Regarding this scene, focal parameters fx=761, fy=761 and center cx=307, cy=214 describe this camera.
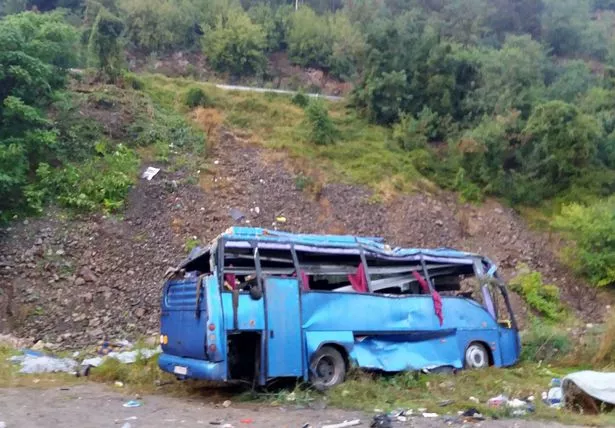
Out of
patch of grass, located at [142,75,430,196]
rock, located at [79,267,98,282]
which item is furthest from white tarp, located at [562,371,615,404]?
patch of grass, located at [142,75,430,196]

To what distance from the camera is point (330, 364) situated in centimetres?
1102

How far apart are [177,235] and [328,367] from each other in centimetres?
961

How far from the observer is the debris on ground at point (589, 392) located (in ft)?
30.5

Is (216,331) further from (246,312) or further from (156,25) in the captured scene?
(156,25)

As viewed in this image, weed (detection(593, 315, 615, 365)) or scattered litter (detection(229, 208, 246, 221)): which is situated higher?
scattered litter (detection(229, 208, 246, 221))

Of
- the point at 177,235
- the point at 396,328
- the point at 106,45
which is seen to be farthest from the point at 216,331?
the point at 106,45

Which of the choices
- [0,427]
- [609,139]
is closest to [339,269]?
[0,427]

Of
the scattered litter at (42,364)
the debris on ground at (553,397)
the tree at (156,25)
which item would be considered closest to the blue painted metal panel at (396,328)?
the debris on ground at (553,397)

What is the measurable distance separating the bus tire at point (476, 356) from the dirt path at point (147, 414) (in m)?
3.85

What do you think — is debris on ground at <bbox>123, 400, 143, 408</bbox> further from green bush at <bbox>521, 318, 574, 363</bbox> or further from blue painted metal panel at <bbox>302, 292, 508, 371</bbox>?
green bush at <bbox>521, 318, 574, 363</bbox>

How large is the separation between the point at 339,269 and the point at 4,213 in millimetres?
10660

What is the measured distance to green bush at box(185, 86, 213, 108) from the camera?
2708 cm

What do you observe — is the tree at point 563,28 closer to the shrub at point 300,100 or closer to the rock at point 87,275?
the shrub at point 300,100

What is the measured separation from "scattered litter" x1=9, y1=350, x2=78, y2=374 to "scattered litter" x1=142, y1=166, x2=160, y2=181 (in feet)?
28.9
